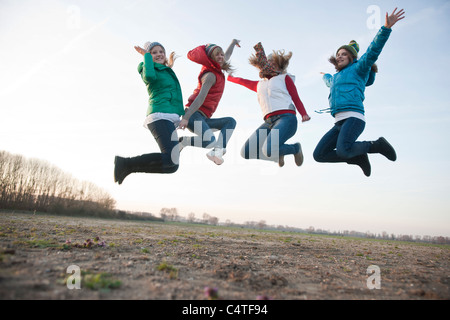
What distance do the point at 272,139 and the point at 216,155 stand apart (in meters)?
1.23

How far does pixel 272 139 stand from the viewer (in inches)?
204

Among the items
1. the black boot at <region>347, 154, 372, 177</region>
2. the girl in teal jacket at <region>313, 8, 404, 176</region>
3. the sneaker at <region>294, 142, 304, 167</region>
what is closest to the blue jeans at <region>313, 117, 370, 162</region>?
the girl in teal jacket at <region>313, 8, 404, 176</region>

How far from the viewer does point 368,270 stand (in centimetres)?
456

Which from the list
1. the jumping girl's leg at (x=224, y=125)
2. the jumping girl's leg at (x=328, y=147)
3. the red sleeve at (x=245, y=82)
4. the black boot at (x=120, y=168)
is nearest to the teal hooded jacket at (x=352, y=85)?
the jumping girl's leg at (x=328, y=147)

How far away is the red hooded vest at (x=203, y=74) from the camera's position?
16.8 ft

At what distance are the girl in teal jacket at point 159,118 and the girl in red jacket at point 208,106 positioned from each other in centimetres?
26

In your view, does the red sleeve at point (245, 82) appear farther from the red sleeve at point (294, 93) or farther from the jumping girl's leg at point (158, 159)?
the jumping girl's leg at point (158, 159)

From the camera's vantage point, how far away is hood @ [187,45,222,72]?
5082 millimetres

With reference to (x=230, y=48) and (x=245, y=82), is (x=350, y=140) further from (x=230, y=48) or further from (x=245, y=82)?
(x=230, y=48)
